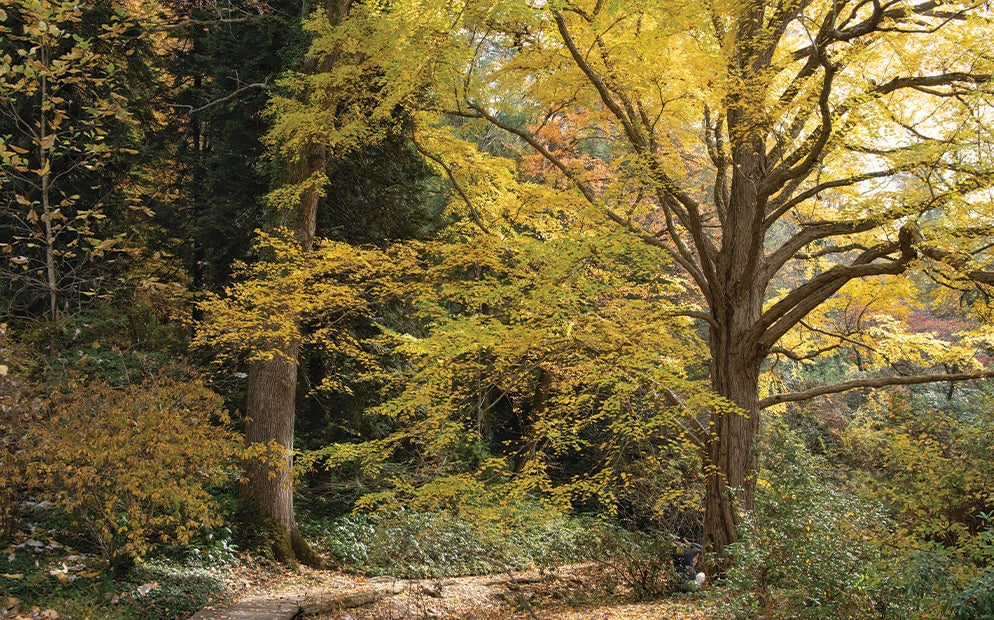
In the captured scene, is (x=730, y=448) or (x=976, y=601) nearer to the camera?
(x=976, y=601)

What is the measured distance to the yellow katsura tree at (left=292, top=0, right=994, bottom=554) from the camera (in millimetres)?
5996

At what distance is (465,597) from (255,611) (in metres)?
2.71

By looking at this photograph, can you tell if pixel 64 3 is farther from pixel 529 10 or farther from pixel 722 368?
pixel 722 368

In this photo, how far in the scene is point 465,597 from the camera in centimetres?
804

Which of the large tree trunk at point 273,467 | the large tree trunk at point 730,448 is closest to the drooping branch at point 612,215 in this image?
the large tree trunk at point 730,448

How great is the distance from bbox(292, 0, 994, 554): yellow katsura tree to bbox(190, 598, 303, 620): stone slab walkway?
13.9 feet

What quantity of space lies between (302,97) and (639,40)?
15.7ft

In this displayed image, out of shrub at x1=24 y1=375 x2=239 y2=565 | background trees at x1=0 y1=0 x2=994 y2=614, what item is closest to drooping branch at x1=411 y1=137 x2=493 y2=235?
background trees at x1=0 y1=0 x2=994 y2=614

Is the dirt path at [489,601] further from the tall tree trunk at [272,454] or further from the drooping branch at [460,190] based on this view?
the drooping branch at [460,190]

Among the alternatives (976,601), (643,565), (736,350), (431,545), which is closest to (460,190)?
(736,350)

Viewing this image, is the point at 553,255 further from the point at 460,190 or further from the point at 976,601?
the point at 976,601

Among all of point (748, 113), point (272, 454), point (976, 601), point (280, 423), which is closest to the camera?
point (976, 601)

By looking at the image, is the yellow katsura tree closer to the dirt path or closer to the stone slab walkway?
the dirt path

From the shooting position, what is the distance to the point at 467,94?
7.69 metres
